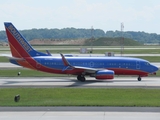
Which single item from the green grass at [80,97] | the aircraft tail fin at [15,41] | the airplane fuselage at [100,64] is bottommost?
the green grass at [80,97]

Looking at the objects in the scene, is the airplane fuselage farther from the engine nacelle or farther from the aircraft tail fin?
the engine nacelle

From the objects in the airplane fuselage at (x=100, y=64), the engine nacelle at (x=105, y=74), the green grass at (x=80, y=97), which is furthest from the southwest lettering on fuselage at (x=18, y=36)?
the green grass at (x=80, y=97)

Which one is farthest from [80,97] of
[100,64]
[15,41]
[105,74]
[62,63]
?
[15,41]

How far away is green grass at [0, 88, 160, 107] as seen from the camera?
29.1 meters

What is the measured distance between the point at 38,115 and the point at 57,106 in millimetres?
4042

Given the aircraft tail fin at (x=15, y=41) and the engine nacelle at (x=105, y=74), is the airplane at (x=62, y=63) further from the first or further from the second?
the engine nacelle at (x=105, y=74)

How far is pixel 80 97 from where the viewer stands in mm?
33250

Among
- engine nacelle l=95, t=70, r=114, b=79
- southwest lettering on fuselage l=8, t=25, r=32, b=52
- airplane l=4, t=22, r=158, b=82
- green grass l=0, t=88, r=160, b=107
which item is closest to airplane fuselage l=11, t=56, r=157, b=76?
airplane l=4, t=22, r=158, b=82

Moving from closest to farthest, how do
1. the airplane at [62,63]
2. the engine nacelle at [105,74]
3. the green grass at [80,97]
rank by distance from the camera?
the green grass at [80,97], the engine nacelle at [105,74], the airplane at [62,63]

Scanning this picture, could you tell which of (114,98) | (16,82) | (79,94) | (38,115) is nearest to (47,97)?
(79,94)

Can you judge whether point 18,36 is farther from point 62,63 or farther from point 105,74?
point 105,74

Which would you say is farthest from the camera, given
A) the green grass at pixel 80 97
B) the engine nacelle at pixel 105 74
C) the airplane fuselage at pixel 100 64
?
the airplane fuselage at pixel 100 64

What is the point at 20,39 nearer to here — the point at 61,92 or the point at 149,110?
the point at 61,92

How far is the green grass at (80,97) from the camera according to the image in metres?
29.1
